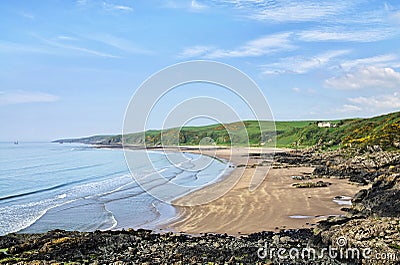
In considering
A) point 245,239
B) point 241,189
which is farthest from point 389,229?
point 241,189

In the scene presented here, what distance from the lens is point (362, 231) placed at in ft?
38.7

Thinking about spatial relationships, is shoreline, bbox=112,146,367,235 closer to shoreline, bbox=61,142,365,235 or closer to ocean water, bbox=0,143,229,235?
shoreline, bbox=61,142,365,235

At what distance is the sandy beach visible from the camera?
1773 cm

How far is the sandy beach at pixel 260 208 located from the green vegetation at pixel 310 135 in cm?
1929

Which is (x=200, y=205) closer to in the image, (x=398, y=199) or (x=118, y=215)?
(x=118, y=215)

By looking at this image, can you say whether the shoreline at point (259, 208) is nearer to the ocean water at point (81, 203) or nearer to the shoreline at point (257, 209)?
the shoreline at point (257, 209)

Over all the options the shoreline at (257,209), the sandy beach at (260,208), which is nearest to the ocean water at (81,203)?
the shoreline at (257,209)

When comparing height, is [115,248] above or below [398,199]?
below

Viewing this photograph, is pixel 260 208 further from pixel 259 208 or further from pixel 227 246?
pixel 227 246

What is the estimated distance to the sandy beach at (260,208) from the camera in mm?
17734

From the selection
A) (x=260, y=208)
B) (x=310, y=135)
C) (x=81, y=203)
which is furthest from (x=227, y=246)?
(x=310, y=135)

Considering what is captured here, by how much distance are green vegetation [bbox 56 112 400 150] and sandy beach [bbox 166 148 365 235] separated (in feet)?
63.3

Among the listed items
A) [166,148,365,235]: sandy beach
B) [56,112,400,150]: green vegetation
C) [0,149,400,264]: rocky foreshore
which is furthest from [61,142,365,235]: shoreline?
[56,112,400,150]: green vegetation

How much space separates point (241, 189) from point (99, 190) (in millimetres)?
12961
